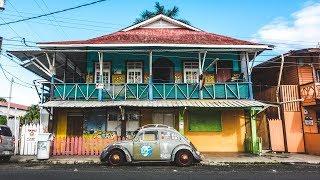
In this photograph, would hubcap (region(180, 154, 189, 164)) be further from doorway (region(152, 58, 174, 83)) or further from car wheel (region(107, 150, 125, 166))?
doorway (region(152, 58, 174, 83))

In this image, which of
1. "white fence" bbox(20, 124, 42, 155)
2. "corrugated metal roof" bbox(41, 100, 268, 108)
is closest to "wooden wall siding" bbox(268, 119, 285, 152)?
"corrugated metal roof" bbox(41, 100, 268, 108)

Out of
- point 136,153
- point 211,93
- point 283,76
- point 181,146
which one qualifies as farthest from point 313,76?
point 136,153

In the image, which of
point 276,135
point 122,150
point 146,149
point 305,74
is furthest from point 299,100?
point 122,150

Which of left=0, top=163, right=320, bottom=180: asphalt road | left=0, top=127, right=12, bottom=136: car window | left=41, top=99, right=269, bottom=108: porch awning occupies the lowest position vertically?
left=0, top=163, right=320, bottom=180: asphalt road

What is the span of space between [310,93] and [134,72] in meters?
10.7

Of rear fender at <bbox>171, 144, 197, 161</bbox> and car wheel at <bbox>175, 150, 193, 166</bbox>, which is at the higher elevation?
rear fender at <bbox>171, 144, 197, 161</bbox>

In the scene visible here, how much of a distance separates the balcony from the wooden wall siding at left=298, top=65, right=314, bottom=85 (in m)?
0.62

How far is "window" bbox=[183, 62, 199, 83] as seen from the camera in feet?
65.8

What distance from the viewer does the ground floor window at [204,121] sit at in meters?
19.1

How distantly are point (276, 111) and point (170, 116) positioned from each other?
21.6ft

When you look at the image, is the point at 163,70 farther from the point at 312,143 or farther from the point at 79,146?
the point at 312,143

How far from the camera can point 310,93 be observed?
62.5ft

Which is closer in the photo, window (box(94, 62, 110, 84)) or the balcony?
the balcony

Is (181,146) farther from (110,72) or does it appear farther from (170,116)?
(110,72)
